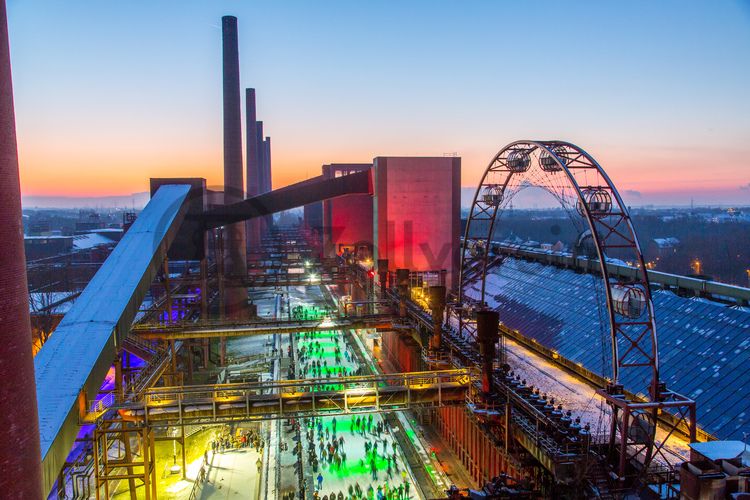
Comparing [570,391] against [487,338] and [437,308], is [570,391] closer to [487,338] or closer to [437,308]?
[437,308]

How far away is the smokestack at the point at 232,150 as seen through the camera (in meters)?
43.0

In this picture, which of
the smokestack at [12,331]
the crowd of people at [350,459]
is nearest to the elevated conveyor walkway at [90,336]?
the smokestack at [12,331]

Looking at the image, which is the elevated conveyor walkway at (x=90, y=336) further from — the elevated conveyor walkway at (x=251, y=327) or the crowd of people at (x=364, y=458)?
the crowd of people at (x=364, y=458)

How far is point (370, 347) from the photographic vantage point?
1614 inches

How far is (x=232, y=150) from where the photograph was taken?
4334 centimetres

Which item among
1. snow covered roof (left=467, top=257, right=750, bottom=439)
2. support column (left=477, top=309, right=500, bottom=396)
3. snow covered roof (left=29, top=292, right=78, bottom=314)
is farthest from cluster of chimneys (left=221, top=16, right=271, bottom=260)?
support column (left=477, top=309, right=500, bottom=396)

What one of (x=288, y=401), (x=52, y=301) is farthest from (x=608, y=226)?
(x=52, y=301)

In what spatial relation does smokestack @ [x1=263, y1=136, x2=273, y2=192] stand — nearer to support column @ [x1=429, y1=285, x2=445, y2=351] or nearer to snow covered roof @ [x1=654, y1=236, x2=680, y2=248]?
snow covered roof @ [x1=654, y1=236, x2=680, y2=248]

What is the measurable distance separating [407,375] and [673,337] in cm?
1110

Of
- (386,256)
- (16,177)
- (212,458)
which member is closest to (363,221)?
(386,256)

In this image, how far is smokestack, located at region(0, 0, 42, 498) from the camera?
9.02 m

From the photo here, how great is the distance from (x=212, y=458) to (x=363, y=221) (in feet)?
128

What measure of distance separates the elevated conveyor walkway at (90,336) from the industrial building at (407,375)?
77 millimetres

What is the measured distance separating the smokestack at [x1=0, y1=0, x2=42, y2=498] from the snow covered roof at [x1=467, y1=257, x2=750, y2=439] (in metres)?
16.0
